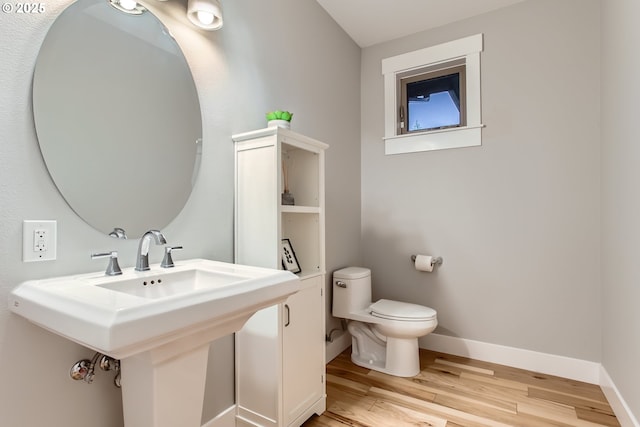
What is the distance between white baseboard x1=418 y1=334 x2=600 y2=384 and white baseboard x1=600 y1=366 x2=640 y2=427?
0.09 m

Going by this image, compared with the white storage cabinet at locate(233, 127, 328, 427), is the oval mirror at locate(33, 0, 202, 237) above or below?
above

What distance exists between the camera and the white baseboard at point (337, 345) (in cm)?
240

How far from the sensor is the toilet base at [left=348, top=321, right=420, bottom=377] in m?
2.17

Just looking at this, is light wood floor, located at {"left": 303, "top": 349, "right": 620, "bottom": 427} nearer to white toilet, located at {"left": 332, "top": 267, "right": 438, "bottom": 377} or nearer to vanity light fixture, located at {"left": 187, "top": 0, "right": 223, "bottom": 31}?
white toilet, located at {"left": 332, "top": 267, "right": 438, "bottom": 377}

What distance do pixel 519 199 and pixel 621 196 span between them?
2.21 feet

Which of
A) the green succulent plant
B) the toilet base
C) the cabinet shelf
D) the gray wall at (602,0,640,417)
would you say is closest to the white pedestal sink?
the cabinet shelf

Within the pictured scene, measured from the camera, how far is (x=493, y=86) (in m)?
2.40

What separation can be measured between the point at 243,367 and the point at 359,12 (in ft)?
8.37

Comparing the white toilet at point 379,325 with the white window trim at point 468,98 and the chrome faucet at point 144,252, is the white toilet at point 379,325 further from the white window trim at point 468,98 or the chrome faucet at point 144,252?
the chrome faucet at point 144,252

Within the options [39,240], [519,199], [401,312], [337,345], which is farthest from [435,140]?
[39,240]

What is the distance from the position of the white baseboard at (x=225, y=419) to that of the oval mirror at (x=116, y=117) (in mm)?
964

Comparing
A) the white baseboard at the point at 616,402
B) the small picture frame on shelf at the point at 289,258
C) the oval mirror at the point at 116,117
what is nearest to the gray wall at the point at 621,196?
the white baseboard at the point at 616,402

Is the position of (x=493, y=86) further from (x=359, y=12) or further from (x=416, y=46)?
(x=359, y=12)

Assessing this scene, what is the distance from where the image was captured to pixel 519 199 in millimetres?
2309
